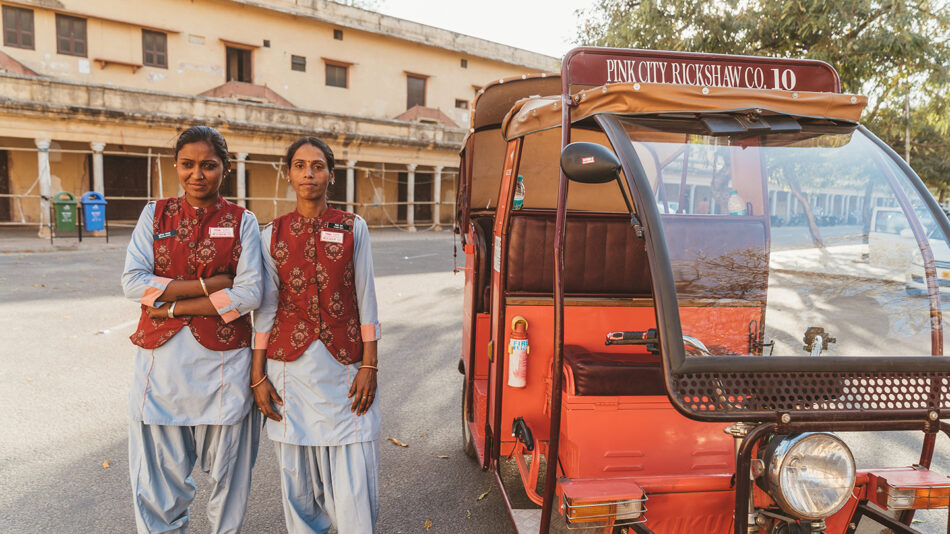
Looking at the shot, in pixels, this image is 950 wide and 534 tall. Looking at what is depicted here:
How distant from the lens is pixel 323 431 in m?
2.58

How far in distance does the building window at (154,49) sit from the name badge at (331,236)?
24358mm

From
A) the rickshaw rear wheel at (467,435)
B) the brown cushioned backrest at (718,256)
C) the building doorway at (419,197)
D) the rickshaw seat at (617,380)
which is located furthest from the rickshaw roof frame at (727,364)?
the building doorway at (419,197)

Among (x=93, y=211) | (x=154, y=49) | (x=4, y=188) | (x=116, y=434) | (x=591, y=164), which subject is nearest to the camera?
(x=591, y=164)

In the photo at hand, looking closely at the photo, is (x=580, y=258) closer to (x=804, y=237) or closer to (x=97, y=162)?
(x=804, y=237)

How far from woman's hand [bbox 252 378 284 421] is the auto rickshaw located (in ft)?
3.71

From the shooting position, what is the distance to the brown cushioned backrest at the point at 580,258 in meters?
3.31

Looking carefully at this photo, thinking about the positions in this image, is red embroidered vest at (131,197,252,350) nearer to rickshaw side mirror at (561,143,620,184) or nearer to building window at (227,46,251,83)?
rickshaw side mirror at (561,143,620,184)

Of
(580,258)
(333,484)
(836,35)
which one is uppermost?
(836,35)

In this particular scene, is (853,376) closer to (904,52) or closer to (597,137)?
(597,137)

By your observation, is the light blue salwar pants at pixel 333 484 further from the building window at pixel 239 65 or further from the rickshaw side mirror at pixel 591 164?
the building window at pixel 239 65

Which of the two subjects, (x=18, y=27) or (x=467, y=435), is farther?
(x=18, y=27)

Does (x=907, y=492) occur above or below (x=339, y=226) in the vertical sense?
below

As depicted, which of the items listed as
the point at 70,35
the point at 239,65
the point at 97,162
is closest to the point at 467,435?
the point at 97,162

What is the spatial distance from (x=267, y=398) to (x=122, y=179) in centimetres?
2406
